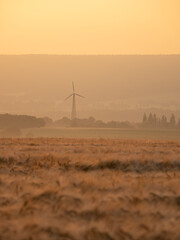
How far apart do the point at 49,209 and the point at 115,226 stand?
136cm

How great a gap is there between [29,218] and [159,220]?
7.23 feet

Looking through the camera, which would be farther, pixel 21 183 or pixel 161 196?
pixel 21 183

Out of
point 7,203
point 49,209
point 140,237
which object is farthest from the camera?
point 7,203

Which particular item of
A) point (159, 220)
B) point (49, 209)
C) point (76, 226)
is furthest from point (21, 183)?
point (159, 220)

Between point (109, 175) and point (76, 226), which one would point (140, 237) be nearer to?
point (76, 226)

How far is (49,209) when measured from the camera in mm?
7355

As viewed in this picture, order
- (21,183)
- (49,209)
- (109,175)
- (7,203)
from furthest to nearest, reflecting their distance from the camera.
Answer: (109,175) < (21,183) < (7,203) < (49,209)

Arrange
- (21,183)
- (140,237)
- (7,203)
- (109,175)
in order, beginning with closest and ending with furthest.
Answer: (140,237)
(7,203)
(21,183)
(109,175)

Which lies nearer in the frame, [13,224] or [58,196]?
[13,224]

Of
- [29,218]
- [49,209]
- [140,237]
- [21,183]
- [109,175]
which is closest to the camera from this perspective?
[140,237]

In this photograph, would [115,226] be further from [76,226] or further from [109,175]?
[109,175]

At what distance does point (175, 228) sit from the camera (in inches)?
261

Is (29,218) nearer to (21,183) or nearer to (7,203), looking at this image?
(7,203)

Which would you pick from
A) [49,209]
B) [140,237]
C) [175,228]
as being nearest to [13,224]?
[49,209]
